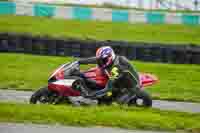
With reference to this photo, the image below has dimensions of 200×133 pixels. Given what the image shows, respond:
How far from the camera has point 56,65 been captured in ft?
58.9

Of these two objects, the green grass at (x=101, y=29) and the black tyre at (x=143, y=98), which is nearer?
the black tyre at (x=143, y=98)

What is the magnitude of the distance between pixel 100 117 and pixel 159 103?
13.3ft

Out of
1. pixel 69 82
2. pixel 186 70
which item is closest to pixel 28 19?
pixel 186 70

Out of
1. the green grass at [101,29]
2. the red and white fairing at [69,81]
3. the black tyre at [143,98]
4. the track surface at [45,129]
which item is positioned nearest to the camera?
the track surface at [45,129]

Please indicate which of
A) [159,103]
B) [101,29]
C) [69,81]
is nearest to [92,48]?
[159,103]

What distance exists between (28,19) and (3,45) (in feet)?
32.3

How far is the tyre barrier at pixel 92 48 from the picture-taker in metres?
18.2

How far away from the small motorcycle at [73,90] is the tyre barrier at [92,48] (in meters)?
6.81

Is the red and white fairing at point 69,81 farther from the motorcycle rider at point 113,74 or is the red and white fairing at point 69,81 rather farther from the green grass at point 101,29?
the green grass at point 101,29

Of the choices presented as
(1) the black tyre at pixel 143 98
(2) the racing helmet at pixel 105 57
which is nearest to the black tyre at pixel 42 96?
(2) the racing helmet at pixel 105 57

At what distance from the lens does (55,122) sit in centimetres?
872

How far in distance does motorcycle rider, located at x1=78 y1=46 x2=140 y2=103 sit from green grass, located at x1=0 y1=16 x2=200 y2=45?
13.8 metres

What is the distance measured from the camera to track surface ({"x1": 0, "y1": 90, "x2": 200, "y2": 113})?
39.9 feet

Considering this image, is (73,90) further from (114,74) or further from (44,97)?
(114,74)
